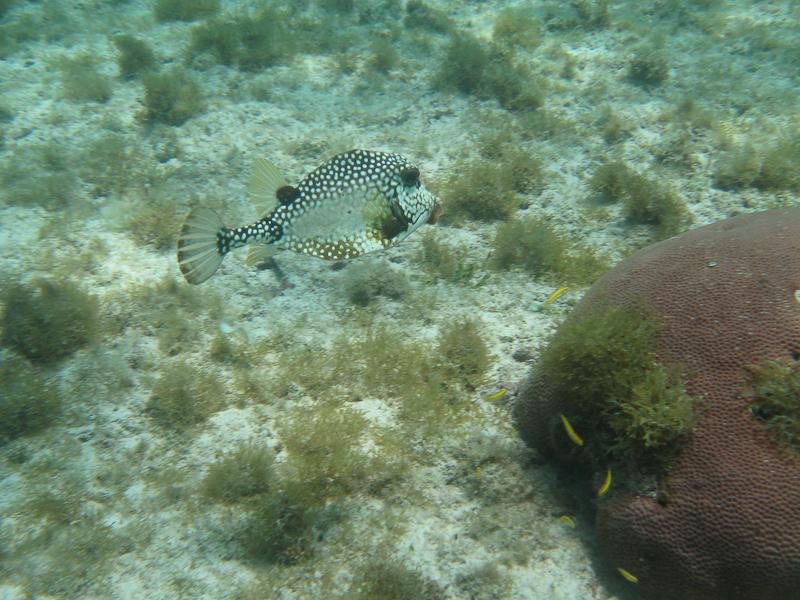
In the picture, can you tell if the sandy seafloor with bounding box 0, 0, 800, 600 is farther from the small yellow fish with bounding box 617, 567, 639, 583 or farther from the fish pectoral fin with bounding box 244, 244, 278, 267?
the fish pectoral fin with bounding box 244, 244, 278, 267

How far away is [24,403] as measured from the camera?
4.59m

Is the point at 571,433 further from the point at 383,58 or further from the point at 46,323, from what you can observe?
the point at 383,58

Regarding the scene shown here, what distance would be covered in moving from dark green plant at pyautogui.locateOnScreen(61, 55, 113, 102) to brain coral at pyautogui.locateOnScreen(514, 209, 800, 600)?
1003 centimetres

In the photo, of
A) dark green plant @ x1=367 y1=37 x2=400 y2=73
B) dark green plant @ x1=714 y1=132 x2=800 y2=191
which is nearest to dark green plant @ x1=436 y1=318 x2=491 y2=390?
dark green plant @ x1=714 y1=132 x2=800 y2=191

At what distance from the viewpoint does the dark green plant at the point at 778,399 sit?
3.01 meters

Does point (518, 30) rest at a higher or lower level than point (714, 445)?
higher

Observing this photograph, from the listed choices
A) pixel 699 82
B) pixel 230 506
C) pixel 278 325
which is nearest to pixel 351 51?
pixel 699 82

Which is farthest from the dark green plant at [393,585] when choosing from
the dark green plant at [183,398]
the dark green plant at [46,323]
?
the dark green plant at [46,323]

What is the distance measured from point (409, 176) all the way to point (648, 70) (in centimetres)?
700

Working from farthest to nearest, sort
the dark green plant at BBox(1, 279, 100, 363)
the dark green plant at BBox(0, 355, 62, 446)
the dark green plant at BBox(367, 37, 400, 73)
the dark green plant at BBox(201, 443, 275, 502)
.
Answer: the dark green plant at BBox(367, 37, 400, 73), the dark green plant at BBox(1, 279, 100, 363), the dark green plant at BBox(0, 355, 62, 446), the dark green plant at BBox(201, 443, 275, 502)

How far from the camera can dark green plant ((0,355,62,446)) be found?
455 centimetres

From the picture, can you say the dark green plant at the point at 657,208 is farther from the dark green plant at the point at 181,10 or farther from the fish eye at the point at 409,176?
the dark green plant at the point at 181,10

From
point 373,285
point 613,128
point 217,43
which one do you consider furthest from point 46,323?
point 613,128

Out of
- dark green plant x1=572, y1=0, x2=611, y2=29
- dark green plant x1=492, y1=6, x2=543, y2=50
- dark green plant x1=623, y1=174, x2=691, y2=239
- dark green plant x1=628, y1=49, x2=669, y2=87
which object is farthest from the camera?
dark green plant x1=572, y1=0, x2=611, y2=29
